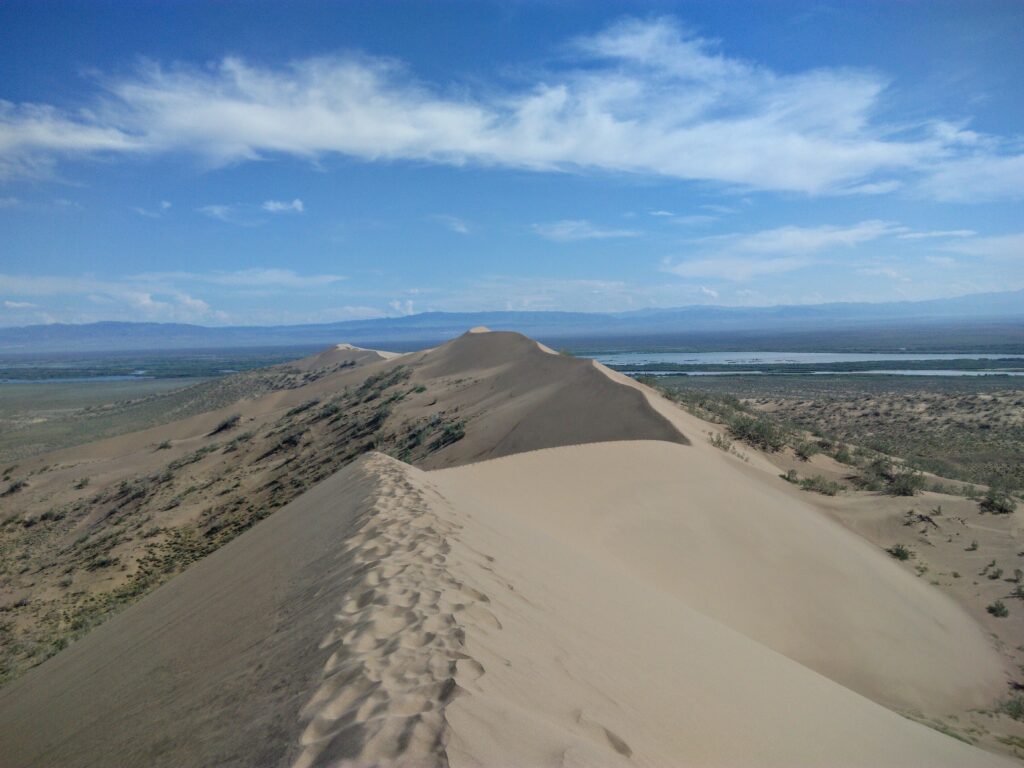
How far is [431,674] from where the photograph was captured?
117 inches

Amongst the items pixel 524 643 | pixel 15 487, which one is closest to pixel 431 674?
pixel 524 643

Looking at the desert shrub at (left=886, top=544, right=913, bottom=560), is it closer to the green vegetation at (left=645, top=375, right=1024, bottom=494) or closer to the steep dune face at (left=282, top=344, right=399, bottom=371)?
the green vegetation at (left=645, top=375, right=1024, bottom=494)

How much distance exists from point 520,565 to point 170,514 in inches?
567

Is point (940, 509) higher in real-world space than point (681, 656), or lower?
lower

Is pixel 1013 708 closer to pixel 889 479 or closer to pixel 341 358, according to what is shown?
pixel 889 479

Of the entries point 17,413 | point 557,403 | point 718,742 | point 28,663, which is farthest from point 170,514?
point 17,413

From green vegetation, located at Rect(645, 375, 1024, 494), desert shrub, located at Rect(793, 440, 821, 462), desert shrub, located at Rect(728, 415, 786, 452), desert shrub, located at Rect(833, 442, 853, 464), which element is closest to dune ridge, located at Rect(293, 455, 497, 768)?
desert shrub, located at Rect(728, 415, 786, 452)

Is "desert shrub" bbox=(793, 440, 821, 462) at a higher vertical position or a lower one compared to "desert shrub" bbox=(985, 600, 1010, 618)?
higher

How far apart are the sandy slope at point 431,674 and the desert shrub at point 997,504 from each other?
19.2 feet

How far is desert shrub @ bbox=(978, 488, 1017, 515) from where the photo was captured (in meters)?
11.5

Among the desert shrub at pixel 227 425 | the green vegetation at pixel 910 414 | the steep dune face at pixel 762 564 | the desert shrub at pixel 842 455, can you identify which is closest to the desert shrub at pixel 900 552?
the steep dune face at pixel 762 564

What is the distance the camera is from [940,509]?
11.8 m

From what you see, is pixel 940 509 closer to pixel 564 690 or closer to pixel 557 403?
pixel 557 403

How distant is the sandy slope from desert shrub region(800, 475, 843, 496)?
583 cm
